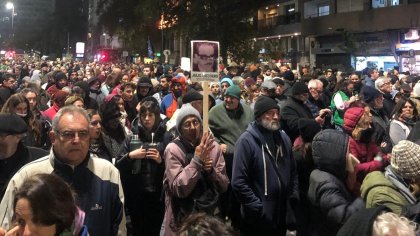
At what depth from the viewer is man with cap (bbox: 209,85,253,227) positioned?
21.7ft

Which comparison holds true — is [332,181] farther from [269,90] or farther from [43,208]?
[269,90]

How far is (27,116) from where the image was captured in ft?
19.9

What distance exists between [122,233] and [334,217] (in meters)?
1.60

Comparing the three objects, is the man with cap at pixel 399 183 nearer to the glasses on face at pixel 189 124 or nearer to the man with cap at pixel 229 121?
the glasses on face at pixel 189 124

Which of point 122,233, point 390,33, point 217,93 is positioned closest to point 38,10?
point 390,33

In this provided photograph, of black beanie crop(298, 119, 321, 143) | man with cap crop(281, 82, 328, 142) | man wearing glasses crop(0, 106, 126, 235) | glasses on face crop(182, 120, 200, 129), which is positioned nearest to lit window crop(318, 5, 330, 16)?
man with cap crop(281, 82, 328, 142)

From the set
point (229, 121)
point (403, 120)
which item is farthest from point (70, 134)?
point (403, 120)

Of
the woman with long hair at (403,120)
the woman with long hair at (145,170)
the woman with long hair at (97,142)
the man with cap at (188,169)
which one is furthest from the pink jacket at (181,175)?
the woman with long hair at (403,120)

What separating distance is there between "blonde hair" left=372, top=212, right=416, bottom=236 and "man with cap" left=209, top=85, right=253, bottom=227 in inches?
151

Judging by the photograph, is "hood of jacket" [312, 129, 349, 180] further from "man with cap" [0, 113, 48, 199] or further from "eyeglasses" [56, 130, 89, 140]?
"man with cap" [0, 113, 48, 199]

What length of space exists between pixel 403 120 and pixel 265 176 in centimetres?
295

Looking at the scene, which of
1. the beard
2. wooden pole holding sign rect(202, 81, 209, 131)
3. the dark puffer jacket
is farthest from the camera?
the beard

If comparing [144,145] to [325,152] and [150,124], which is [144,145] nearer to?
[150,124]

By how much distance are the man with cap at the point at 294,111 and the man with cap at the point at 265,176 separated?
194 cm
